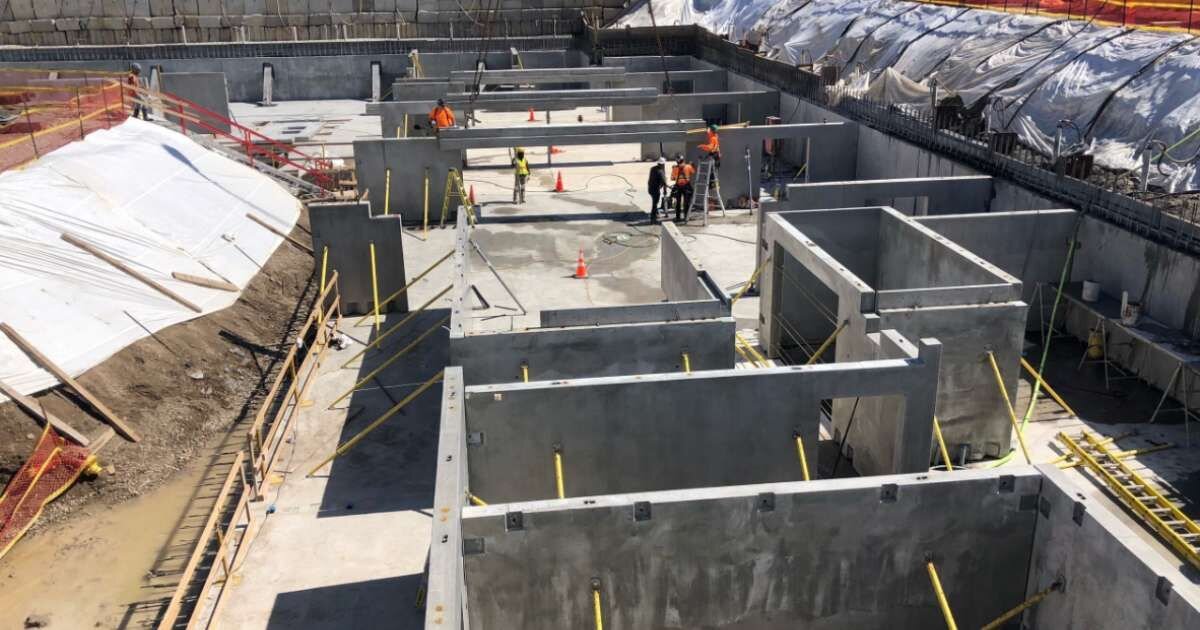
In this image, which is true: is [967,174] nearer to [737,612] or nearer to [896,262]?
[896,262]

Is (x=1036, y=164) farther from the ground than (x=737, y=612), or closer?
farther from the ground

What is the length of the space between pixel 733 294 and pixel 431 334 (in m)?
5.82

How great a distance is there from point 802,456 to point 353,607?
16.8 ft

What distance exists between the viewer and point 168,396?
1488 centimetres

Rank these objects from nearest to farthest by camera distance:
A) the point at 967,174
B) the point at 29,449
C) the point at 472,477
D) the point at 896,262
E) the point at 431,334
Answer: the point at 472,477
the point at 29,449
the point at 896,262
the point at 431,334
the point at 967,174

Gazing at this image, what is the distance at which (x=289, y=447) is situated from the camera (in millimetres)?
14266

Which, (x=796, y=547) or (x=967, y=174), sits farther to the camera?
(x=967, y=174)

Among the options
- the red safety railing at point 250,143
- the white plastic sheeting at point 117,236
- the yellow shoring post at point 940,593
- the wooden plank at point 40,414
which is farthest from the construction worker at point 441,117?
the yellow shoring post at point 940,593

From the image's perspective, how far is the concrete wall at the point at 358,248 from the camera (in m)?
19.0

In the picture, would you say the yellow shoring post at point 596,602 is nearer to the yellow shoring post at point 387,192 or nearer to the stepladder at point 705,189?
the stepladder at point 705,189

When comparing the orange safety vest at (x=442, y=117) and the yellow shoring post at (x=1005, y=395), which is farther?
the orange safety vest at (x=442, y=117)

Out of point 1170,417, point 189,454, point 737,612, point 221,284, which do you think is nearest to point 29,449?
point 189,454

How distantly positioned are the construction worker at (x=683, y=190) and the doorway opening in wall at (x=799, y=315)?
656cm

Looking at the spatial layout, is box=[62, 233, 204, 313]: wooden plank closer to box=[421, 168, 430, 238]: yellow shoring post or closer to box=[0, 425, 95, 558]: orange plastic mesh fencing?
box=[0, 425, 95, 558]: orange plastic mesh fencing
